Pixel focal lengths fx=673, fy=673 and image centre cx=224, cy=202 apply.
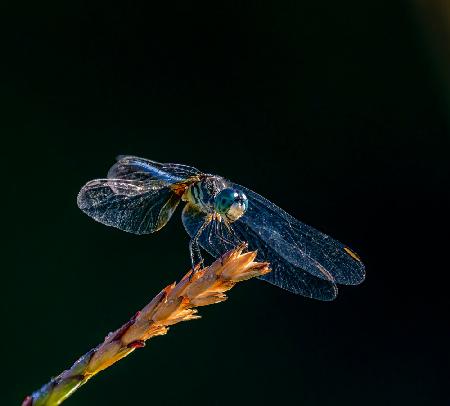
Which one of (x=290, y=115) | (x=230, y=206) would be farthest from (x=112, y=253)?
(x=230, y=206)

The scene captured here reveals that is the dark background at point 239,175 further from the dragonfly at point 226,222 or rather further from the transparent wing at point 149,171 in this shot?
the dragonfly at point 226,222

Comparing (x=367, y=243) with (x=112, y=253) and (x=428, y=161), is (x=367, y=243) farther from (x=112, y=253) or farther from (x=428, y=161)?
(x=112, y=253)

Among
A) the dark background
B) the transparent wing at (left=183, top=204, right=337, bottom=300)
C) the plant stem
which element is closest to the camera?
the plant stem

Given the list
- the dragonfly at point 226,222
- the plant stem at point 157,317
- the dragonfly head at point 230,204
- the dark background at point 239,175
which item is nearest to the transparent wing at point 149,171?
the dragonfly at point 226,222

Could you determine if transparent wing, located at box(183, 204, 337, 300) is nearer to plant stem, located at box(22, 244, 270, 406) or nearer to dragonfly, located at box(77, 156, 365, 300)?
dragonfly, located at box(77, 156, 365, 300)

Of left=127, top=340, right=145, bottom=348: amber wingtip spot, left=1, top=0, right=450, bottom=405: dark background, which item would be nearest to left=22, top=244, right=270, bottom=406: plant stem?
left=127, top=340, right=145, bottom=348: amber wingtip spot

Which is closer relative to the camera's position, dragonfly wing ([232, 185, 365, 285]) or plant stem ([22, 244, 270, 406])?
plant stem ([22, 244, 270, 406])
